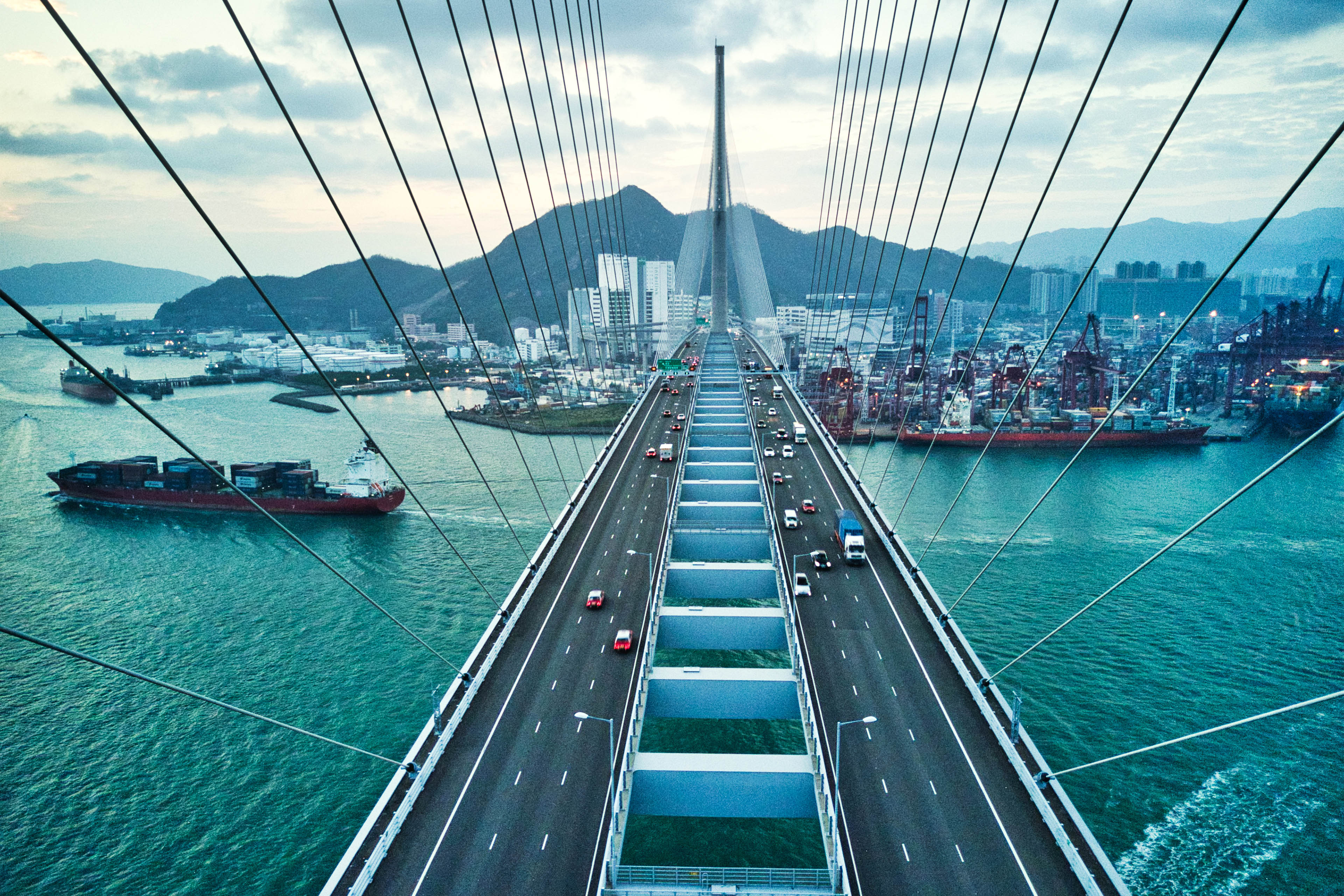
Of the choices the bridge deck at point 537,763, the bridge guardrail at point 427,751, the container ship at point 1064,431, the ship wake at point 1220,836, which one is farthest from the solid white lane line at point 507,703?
the container ship at point 1064,431

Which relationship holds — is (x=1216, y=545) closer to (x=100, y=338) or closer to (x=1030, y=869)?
(x=1030, y=869)

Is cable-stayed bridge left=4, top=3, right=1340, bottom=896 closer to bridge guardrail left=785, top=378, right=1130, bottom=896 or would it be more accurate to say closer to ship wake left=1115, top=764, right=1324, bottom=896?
bridge guardrail left=785, top=378, right=1130, bottom=896

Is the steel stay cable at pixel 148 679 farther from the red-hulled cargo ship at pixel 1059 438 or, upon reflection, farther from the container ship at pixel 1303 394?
the container ship at pixel 1303 394

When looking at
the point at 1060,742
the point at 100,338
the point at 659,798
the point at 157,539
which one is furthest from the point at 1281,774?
the point at 100,338

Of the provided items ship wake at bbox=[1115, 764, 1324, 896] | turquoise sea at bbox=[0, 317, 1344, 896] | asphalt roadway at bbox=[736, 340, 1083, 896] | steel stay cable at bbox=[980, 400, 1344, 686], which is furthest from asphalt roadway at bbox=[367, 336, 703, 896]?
ship wake at bbox=[1115, 764, 1324, 896]

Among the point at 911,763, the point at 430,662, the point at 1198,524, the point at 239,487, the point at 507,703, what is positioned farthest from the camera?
the point at 239,487

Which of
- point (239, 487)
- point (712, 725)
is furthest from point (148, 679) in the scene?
point (239, 487)

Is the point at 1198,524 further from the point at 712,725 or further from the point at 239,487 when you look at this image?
the point at 239,487
